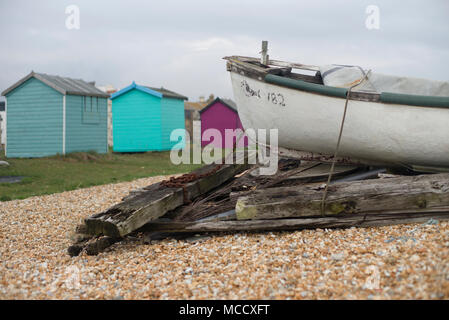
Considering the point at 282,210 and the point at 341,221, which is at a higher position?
the point at 282,210

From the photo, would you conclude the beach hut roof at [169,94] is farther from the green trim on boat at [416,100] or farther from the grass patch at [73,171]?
the green trim on boat at [416,100]

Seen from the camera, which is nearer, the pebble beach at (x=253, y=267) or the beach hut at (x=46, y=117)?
the pebble beach at (x=253, y=267)

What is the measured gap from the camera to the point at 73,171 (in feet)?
49.1

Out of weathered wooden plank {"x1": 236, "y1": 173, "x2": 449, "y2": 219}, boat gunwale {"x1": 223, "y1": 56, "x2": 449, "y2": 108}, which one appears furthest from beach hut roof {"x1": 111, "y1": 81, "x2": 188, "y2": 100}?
weathered wooden plank {"x1": 236, "y1": 173, "x2": 449, "y2": 219}

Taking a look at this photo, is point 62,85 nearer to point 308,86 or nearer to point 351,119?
point 308,86

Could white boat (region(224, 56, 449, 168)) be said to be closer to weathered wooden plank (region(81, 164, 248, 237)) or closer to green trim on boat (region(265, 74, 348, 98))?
green trim on boat (region(265, 74, 348, 98))

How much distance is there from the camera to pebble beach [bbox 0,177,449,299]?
10.2 ft

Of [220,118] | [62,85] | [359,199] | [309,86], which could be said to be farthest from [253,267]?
[220,118]

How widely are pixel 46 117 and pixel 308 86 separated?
53.9 ft

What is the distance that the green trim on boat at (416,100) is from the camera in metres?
4.67

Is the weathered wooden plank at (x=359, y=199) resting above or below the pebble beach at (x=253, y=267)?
above

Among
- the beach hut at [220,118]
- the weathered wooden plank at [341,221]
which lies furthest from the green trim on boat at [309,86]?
the beach hut at [220,118]
